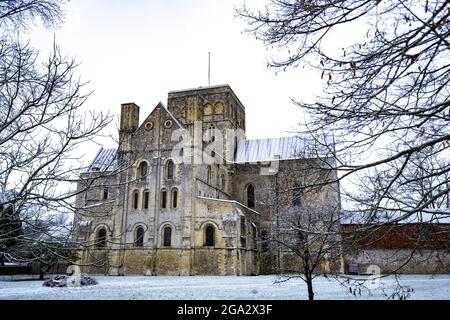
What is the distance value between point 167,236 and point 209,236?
3335 millimetres

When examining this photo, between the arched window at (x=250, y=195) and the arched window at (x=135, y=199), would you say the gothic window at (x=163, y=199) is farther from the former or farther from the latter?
the arched window at (x=250, y=195)

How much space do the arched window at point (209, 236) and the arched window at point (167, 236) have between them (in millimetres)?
2844

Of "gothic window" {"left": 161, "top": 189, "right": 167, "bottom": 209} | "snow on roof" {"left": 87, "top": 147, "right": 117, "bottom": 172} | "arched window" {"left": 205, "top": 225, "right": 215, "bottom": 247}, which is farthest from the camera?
"gothic window" {"left": 161, "top": 189, "right": 167, "bottom": 209}

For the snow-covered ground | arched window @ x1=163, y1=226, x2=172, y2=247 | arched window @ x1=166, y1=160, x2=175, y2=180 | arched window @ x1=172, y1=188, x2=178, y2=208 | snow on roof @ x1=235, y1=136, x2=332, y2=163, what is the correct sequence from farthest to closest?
1. snow on roof @ x1=235, y1=136, x2=332, y2=163
2. arched window @ x1=166, y1=160, x2=175, y2=180
3. arched window @ x1=172, y1=188, x2=178, y2=208
4. arched window @ x1=163, y1=226, x2=172, y2=247
5. the snow-covered ground

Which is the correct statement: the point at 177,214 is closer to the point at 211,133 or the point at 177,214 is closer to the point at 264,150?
the point at 211,133

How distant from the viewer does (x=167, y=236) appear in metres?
30.4

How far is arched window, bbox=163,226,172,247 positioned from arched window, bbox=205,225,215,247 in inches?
112

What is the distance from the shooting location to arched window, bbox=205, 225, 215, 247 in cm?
2955

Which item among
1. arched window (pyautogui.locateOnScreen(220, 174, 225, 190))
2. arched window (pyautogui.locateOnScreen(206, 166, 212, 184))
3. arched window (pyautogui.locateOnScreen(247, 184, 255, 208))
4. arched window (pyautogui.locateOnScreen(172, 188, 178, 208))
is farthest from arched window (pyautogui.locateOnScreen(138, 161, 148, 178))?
arched window (pyautogui.locateOnScreen(247, 184, 255, 208))

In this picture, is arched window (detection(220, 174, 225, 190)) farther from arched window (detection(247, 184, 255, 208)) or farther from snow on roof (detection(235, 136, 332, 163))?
snow on roof (detection(235, 136, 332, 163))

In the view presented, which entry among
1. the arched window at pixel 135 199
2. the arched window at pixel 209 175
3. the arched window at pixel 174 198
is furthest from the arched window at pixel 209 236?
the arched window at pixel 135 199

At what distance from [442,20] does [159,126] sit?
3024 cm

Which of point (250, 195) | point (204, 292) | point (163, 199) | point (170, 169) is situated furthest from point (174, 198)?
point (204, 292)

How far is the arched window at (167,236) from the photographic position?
30103mm
